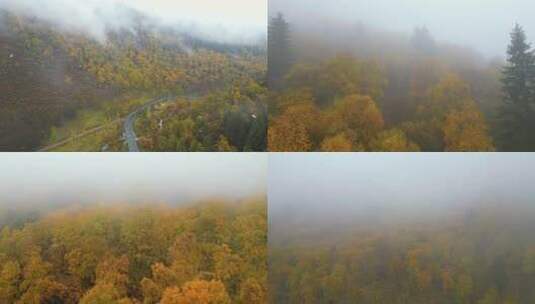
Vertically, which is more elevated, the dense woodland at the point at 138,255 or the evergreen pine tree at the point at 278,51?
the evergreen pine tree at the point at 278,51

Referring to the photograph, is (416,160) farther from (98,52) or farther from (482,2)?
(98,52)

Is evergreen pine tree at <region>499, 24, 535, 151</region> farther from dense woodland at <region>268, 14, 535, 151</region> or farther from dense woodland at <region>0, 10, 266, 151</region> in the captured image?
dense woodland at <region>0, 10, 266, 151</region>

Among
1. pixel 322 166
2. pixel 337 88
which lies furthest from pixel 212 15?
pixel 322 166

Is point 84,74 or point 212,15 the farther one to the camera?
point 212,15

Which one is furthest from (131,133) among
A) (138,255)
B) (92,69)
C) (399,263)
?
(399,263)

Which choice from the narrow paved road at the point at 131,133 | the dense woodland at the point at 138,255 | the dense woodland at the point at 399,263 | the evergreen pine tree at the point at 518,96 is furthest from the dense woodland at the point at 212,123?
the evergreen pine tree at the point at 518,96

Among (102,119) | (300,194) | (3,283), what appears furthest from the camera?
(300,194)

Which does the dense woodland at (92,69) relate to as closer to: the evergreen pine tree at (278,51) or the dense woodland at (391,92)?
the evergreen pine tree at (278,51)

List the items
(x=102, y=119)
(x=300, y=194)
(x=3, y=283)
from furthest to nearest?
1. (x=300, y=194)
2. (x=102, y=119)
3. (x=3, y=283)
